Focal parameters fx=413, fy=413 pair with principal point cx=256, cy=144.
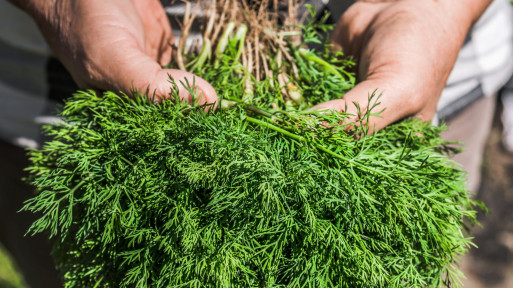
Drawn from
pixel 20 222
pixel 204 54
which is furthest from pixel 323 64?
pixel 20 222

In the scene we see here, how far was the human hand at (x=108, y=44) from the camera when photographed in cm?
108

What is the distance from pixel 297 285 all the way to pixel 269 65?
2.40 feet

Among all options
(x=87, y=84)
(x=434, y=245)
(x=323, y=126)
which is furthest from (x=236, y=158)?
(x=87, y=84)

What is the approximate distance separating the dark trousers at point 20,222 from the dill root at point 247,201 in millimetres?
1000

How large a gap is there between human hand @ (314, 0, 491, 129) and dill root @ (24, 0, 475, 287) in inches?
5.5

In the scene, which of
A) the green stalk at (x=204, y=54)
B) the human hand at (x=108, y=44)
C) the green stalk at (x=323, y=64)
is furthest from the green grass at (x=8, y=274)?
the green stalk at (x=323, y=64)

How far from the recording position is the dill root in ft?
3.00

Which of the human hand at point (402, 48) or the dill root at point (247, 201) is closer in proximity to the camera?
the dill root at point (247, 201)

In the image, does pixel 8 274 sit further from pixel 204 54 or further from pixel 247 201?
pixel 247 201

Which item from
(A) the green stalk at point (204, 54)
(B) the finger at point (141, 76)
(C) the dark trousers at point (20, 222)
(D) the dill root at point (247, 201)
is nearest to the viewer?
(D) the dill root at point (247, 201)

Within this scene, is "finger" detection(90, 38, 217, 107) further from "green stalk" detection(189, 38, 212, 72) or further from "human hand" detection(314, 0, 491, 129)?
"human hand" detection(314, 0, 491, 129)

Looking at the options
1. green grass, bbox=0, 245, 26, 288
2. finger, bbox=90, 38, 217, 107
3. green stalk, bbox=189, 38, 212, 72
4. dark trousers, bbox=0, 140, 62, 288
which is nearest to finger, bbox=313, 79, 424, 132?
finger, bbox=90, 38, 217, 107

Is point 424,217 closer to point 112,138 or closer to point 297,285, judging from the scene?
point 297,285

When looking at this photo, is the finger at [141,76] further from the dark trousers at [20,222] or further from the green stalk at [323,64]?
the dark trousers at [20,222]
